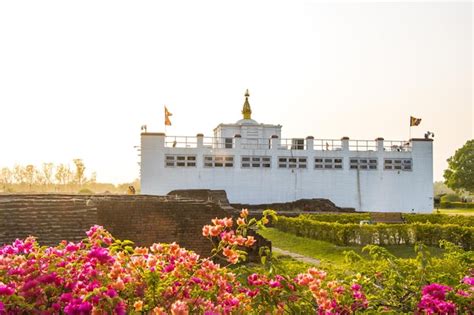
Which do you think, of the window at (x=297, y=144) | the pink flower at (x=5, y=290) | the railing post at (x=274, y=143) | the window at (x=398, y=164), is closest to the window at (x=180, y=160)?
the railing post at (x=274, y=143)

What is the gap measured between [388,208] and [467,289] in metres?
30.4

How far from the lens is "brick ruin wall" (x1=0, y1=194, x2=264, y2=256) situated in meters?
9.12

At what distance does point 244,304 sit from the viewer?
3.49 meters

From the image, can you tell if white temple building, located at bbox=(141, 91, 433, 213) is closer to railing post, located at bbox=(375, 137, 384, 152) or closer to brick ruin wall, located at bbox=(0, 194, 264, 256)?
railing post, located at bbox=(375, 137, 384, 152)

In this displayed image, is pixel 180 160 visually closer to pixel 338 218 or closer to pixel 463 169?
pixel 338 218

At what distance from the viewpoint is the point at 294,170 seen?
32.8 meters

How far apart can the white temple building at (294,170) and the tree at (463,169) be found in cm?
2535

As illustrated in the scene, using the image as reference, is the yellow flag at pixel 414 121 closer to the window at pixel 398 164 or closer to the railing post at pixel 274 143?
the window at pixel 398 164

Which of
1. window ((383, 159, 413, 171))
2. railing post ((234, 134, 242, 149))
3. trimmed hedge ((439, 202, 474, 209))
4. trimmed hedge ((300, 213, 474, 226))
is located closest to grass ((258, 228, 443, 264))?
trimmed hedge ((300, 213, 474, 226))

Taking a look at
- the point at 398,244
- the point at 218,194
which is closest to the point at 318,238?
the point at 398,244

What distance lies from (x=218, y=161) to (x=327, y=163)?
698 cm

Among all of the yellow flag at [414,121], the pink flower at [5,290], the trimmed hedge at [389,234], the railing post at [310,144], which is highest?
the yellow flag at [414,121]

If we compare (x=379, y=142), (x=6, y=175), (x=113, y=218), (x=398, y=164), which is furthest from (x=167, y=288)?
(x=6, y=175)

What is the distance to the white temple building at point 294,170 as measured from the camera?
31469mm
